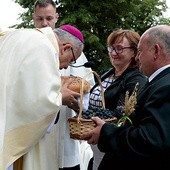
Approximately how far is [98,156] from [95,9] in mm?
15678

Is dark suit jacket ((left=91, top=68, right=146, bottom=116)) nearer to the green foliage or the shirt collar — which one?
the shirt collar

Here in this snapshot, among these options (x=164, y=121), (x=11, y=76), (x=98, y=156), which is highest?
(x=11, y=76)

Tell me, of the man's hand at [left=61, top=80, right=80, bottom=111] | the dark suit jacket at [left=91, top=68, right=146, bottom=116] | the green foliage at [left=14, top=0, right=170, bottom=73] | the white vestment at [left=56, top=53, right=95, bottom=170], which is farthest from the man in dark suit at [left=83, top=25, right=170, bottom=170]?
the green foliage at [left=14, top=0, right=170, bottom=73]

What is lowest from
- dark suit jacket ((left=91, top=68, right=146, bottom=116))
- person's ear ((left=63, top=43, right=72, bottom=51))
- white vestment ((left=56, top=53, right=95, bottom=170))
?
white vestment ((left=56, top=53, right=95, bottom=170))

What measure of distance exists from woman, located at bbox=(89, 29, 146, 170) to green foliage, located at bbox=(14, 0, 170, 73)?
1368 centimetres

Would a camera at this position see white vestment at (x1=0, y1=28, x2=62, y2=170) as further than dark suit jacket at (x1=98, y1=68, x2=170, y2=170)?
Yes

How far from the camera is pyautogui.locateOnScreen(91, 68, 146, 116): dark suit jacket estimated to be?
3.35 metres

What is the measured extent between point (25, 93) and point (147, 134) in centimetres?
88

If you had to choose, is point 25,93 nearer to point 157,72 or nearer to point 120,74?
point 157,72

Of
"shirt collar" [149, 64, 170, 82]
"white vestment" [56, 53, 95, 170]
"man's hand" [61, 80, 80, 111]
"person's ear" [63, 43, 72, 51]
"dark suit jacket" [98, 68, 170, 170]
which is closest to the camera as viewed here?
"dark suit jacket" [98, 68, 170, 170]

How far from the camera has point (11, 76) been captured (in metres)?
2.84

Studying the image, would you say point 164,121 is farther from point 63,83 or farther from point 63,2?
point 63,2

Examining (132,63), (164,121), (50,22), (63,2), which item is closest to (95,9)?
(63,2)

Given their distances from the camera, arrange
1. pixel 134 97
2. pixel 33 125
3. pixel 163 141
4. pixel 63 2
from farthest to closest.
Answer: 1. pixel 63 2
2. pixel 33 125
3. pixel 134 97
4. pixel 163 141
